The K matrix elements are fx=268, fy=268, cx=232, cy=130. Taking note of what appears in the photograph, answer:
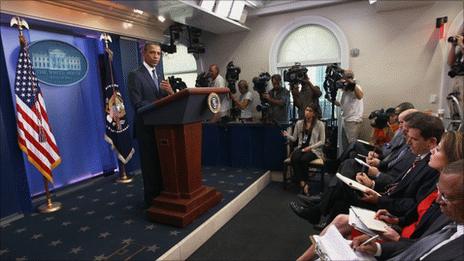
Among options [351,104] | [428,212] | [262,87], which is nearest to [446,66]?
[351,104]

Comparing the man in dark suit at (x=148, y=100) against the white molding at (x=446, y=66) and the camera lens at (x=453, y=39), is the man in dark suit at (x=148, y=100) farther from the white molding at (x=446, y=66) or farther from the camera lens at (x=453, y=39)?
the white molding at (x=446, y=66)

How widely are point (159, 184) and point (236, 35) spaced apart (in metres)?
3.40

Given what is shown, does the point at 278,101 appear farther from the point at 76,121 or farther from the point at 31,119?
the point at 31,119

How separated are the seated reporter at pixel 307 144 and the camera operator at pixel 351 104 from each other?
2.14 feet

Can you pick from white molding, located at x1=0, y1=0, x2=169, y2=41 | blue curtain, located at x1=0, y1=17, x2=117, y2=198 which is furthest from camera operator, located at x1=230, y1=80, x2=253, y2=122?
blue curtain, located at x1=0, y1=17, x2=117, y2=198

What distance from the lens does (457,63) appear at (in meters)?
3.45

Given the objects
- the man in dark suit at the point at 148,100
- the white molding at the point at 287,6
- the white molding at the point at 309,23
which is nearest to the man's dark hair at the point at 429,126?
the man in dark suit at the point at 148,100

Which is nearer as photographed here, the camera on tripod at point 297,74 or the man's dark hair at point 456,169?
the man's dark hair at point 456,169

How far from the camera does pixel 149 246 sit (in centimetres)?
209

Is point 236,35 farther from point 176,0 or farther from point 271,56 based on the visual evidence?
point 176,0

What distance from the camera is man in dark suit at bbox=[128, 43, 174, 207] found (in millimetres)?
Result: 2461

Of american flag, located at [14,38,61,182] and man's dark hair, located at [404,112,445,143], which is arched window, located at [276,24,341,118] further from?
american flag, located at [14,38,61,182]

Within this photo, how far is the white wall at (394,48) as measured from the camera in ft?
12.4

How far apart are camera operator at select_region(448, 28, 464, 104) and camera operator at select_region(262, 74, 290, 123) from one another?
211 centimetres
